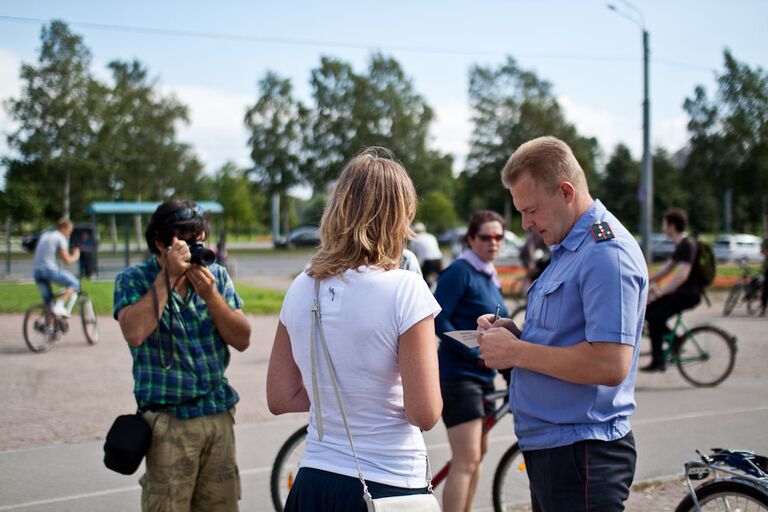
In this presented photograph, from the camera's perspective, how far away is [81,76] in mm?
41438

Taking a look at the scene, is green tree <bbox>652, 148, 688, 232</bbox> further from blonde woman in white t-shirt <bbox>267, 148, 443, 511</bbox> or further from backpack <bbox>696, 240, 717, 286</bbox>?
blonde woman in white t-shirt <bbox>267, 148, 443, 511</bbox>

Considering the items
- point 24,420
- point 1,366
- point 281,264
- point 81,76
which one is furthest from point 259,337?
point 81,76

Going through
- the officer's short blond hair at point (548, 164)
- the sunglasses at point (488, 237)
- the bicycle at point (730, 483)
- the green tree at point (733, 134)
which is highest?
the green tree at point (733, 134)

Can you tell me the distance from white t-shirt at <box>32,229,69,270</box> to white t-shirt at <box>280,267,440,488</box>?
388 inches

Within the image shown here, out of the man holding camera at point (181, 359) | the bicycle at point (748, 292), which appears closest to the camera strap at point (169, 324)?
the man holding camera at point (181, 359)

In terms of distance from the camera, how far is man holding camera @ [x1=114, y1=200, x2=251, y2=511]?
9.66ft

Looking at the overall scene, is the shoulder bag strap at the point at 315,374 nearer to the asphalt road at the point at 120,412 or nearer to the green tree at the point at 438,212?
the asphalt road at the point at 120,412

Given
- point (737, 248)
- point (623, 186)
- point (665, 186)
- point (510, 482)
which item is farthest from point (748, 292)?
point (623, 186)

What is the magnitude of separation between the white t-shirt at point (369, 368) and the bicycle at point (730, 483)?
56.4 inches

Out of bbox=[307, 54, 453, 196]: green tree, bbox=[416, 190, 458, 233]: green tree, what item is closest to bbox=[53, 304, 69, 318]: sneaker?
bbox=[307, 54, 453, 196]: green tree

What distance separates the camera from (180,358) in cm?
301

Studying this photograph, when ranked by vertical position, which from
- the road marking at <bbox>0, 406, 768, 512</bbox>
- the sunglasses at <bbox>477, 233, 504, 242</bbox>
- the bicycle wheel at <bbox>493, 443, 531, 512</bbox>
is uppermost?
the sunglasses at <bbox>477, 233, 504, 242</bbox>

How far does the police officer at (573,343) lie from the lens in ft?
7.16

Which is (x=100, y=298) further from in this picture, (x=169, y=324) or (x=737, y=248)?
(x=737, y=248)
